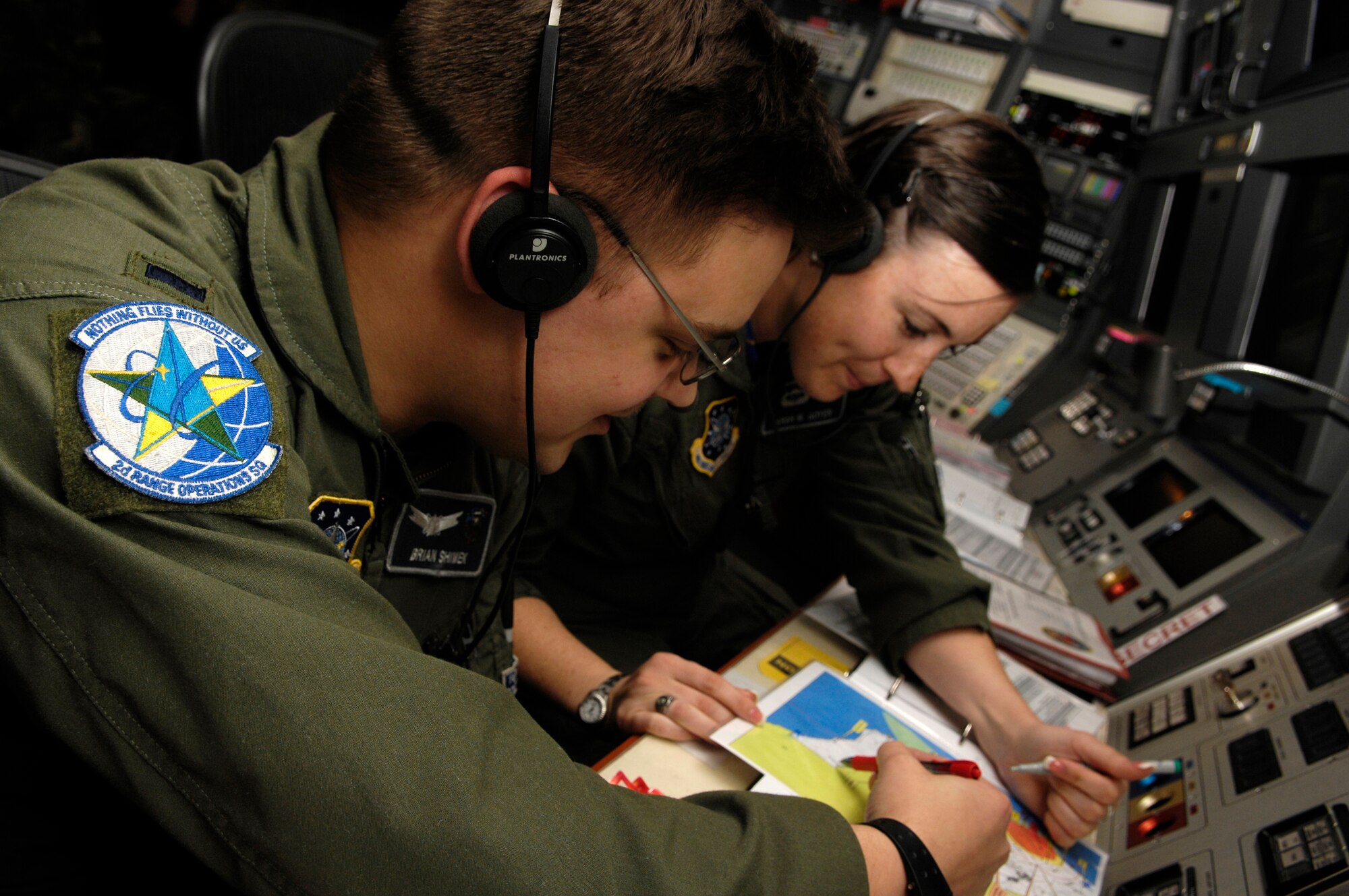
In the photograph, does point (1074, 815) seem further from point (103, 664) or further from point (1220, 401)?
point (1220, 401)

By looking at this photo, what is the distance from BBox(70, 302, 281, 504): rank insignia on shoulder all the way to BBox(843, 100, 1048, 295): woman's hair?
978 millimetres

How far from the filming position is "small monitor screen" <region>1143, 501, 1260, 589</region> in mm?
1485

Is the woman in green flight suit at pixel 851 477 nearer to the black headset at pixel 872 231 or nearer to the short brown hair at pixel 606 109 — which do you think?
the black headset at pixel 872 231

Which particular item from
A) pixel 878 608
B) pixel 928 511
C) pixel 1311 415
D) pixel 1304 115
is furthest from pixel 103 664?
pixel 1304 115

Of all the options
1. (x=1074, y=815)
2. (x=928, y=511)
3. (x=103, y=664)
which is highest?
(x=103, y=664)

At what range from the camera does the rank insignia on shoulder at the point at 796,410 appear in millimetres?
1404

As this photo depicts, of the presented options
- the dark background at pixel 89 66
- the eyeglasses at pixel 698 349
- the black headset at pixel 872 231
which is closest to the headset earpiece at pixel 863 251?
the black headset at pixel 872 231

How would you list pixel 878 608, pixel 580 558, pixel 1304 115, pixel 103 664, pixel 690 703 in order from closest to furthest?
pixel 103 664, pixel 690 703, pixel 878 608, pixel 580 558, pixel 1304 115

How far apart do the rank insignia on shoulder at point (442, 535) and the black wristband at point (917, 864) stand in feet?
1.68

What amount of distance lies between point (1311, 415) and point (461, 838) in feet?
5.28

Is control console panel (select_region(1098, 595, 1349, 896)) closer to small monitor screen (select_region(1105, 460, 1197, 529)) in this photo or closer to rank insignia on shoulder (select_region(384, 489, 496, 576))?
small monitor screen (select_region(1105, 460, 1197, 529))

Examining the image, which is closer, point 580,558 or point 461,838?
point 461,838

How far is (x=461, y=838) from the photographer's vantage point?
465mm

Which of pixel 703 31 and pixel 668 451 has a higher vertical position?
pixel 703 31
